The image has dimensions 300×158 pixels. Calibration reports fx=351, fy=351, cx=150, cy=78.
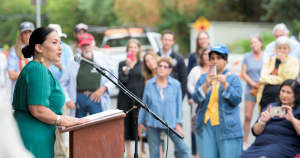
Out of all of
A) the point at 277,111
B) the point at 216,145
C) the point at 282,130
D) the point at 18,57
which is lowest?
the point at 216,145

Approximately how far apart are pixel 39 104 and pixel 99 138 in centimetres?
54

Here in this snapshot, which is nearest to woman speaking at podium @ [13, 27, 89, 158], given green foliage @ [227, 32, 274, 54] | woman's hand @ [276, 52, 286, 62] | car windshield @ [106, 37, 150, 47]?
woman's hand @ [276, 52, 286, 62]

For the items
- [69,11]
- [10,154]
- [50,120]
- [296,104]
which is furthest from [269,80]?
[69,11]

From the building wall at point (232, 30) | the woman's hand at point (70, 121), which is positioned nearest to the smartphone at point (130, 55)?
the woman's hand at point (70, 121)

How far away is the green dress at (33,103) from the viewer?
Result: 275cm

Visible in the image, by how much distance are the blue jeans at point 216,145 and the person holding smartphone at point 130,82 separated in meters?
1.89

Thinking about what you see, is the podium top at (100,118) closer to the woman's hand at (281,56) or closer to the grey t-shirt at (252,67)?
the woman's hand at (281,56)

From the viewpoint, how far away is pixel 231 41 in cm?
2550

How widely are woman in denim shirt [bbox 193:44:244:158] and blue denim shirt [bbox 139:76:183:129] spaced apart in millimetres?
568

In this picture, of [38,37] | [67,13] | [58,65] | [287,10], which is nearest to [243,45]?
[287,10]

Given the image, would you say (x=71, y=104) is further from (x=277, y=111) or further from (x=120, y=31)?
(x=120, y=31)

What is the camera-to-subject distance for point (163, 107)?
4.99 m

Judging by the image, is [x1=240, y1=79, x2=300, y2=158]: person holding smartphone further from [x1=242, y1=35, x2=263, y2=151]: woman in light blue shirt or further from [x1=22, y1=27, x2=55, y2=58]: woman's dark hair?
[x1=22, y1=27, x2=55, y2=58]: woman's dark hair

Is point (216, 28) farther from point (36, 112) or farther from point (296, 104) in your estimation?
point (36, 112)
